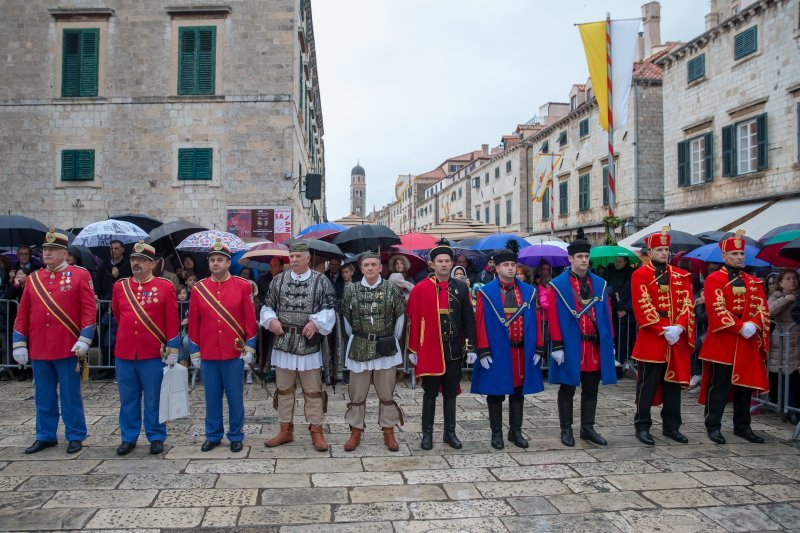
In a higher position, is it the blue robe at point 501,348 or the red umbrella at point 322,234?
the red umbrella at point 322,234

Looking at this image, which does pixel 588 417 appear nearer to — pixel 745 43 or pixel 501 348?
pixel 501 348

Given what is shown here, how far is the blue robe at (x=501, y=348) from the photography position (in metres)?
5.77

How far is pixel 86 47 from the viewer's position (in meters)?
16.6

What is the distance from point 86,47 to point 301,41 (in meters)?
6.08

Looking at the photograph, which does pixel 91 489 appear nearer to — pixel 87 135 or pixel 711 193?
pixel 87 135

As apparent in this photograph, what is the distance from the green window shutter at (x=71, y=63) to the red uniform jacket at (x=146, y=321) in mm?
13718

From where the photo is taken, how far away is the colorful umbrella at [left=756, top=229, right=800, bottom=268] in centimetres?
812

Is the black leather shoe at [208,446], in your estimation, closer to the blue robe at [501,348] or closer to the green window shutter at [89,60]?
the blue robe at [501,348]

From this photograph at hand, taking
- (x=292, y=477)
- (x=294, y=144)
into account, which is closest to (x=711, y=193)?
Answer: (x=294, y=144)

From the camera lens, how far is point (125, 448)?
5520mm

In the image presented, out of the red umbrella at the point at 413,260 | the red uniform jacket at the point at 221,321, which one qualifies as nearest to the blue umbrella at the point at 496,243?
the red umbrella at the point at 413,260

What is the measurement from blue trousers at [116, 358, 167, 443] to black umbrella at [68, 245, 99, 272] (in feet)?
12.6

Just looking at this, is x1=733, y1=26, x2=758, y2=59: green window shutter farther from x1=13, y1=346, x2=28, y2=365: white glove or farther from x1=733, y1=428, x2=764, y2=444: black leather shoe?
x1=13, y1=346, x2=28, y2=365: white glove

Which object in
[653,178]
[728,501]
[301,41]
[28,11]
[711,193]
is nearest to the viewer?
[728,501]
